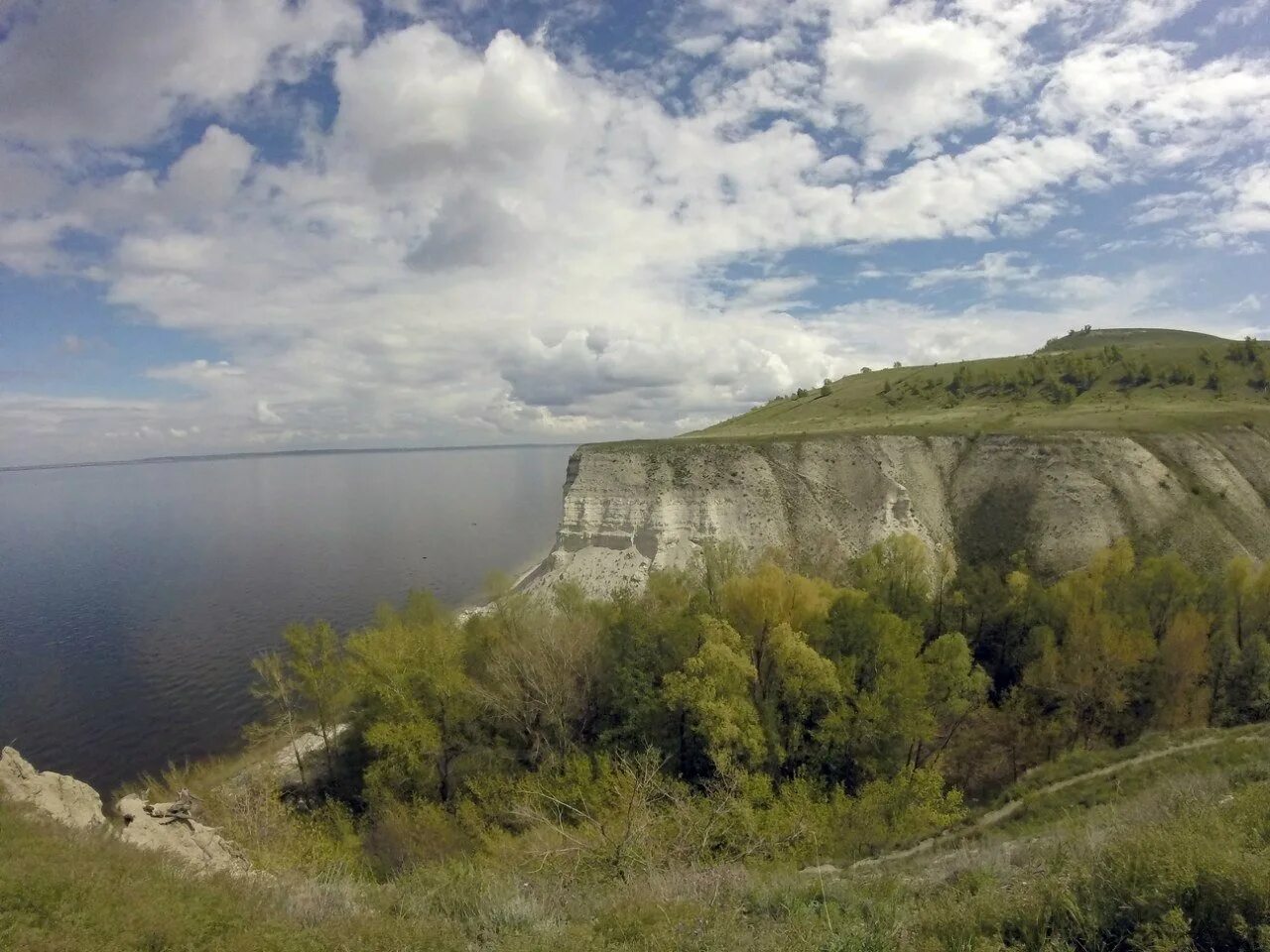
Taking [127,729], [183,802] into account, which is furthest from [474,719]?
[127,729]

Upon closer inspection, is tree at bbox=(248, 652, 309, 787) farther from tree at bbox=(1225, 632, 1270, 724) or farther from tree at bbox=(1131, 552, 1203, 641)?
tree at bbox=(1225, 632, 1270, 724)

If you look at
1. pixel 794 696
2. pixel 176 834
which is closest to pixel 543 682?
pixel 794 696

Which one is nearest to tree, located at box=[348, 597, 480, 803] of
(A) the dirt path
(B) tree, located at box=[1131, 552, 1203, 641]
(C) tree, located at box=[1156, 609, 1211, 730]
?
(A) the dirt path

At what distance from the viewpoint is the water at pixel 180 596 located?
33344 mm

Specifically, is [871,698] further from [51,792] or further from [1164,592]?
[51,792]

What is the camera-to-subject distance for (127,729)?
3291 cm

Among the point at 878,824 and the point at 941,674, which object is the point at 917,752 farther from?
the point at 878,824

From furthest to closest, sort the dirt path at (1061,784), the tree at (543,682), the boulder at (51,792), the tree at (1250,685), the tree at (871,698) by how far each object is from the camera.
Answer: the tree at (1250,685)
the tree at (543,682)
the tree at (871,698)
the dirt path at (1061,784)
the boulder at (51,792)

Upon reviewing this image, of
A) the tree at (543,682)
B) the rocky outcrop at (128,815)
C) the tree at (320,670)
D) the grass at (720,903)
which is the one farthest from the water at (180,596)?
the grass at (720,903)

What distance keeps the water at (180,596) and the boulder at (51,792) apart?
14429mm

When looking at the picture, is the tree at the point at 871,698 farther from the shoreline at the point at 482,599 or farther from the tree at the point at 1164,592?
the shoreline at the point at 482,599

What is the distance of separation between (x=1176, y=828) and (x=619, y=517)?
147 feet

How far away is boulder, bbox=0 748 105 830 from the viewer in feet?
47.3

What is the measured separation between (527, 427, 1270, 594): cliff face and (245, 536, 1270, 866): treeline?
43.2ft
